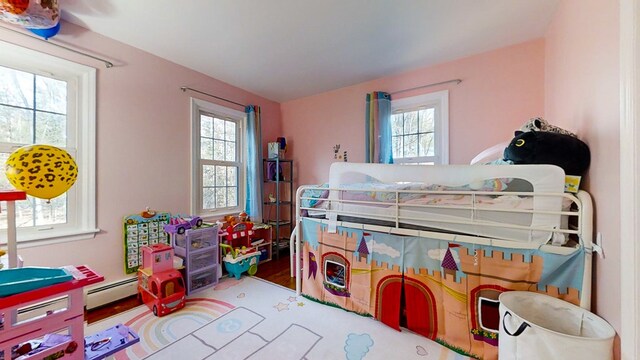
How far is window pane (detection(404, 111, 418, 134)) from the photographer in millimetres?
2846

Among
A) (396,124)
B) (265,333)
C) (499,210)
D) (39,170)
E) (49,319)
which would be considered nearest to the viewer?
(49,319)

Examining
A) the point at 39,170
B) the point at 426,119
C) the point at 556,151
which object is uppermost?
the point at 426,119

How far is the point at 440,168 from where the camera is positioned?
1463 mm

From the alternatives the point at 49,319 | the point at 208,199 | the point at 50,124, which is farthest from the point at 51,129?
the point at 49,319

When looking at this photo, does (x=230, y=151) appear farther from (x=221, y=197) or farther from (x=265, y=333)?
(x=265, y=333)

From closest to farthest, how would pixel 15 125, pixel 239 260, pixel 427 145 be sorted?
1. pixel 15 125
2. pixel 239 260
3. pixel 427 145

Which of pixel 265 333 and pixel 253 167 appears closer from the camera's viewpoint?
pixel 265 333

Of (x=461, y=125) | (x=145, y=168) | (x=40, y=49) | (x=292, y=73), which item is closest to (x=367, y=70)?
(x=292, y=73)

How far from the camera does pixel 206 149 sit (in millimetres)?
2951

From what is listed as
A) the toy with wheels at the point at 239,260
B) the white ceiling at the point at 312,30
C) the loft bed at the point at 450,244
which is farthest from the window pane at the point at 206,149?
the loft bed at the point at 450,244

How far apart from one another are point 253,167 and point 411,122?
207 centimetres

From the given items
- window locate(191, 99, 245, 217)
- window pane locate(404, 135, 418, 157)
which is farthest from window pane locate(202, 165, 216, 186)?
window pane locate(404, 135, 418, 157)

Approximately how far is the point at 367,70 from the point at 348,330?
256 centimetres

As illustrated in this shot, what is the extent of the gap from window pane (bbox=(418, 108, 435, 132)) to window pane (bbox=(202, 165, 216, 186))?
2.57 metres
